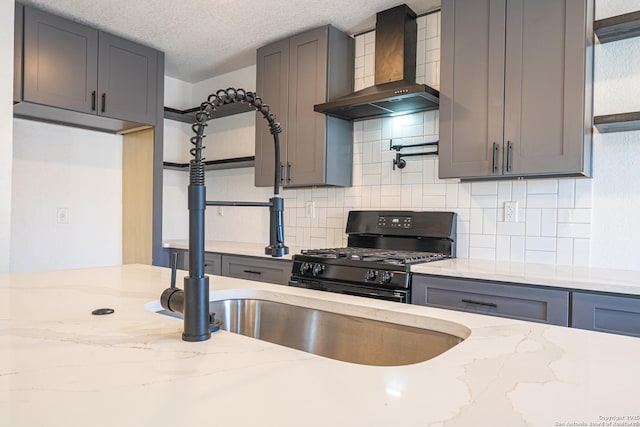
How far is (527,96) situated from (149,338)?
211 centimetres

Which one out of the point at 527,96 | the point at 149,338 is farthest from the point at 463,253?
the point at 149,338

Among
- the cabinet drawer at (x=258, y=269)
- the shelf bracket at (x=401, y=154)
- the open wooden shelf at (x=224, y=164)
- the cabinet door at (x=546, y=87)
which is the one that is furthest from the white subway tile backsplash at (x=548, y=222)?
the open wooden shelf at (x=224, y=164)

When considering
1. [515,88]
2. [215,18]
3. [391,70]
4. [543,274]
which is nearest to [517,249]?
[543,274]

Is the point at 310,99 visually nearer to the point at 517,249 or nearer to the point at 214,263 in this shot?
the point at 214,263

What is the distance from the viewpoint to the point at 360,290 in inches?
93.7

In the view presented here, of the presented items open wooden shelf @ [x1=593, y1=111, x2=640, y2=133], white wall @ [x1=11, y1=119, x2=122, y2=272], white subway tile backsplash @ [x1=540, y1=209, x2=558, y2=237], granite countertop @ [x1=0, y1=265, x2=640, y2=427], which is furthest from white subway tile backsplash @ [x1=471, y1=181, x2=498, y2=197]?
white wall @ [x1=11, y1=119, x2=122, y2=272]

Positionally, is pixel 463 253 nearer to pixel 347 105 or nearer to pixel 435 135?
pixel 435 135

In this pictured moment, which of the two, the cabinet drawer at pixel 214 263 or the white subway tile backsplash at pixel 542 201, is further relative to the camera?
the cabinet drawer at pixel 214 263

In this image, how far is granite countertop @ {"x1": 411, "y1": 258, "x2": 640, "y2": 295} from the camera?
5.81 feet

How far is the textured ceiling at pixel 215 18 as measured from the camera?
284cm

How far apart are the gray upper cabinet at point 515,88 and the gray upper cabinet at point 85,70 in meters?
2.28

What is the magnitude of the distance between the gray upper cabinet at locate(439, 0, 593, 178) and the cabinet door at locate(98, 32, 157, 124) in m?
2.27

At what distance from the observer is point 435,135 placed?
2.89 metres

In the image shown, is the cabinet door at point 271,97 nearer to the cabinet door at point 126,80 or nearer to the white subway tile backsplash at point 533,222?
the cabinet door at point 126,80
